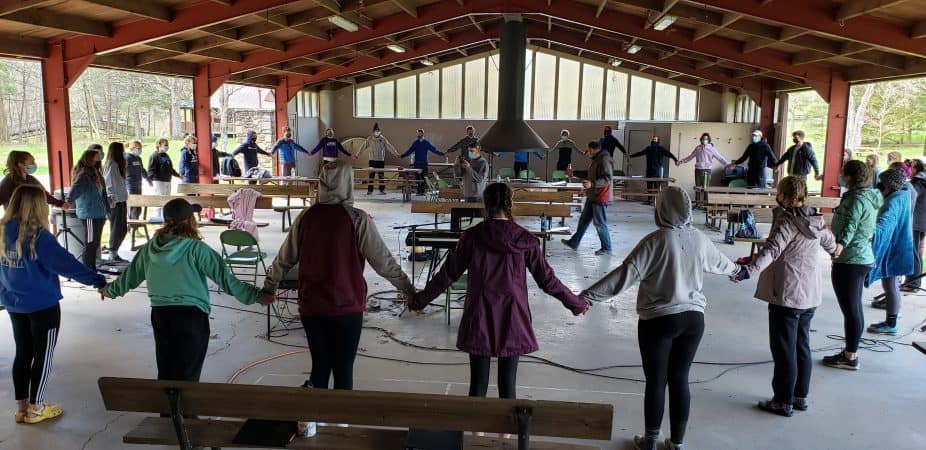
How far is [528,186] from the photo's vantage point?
1163cm

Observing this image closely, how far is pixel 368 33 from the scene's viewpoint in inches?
533

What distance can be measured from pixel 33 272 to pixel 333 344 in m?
1.72

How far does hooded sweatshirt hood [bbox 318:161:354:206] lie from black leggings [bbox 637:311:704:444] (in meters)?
1.58

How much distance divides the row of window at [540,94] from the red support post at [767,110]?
3.78 metres

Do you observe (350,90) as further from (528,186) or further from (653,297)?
(653,297)

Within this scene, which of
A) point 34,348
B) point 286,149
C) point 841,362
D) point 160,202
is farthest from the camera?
point 286,149

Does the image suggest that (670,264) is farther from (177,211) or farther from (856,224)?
(177,211)

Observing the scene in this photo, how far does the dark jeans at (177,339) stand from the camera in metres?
3.21

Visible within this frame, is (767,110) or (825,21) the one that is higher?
(825,21)

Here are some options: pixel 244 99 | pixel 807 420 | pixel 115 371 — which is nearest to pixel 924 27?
pixel 807 420

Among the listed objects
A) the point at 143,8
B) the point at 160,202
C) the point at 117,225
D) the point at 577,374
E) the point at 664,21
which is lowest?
the point at 577,374

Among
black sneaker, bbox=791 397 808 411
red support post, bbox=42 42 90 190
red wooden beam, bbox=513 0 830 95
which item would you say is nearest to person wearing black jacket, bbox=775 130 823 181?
red wooden beam, bbox=513 0 830 95

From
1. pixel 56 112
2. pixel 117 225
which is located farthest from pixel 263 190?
pixel 56 112

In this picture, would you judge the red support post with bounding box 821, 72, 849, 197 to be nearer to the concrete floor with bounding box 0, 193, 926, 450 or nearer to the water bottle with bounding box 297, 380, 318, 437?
the concrete floor with bounding box 0, 193, 926, 450
